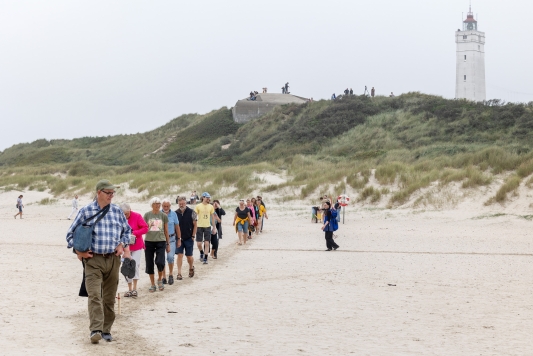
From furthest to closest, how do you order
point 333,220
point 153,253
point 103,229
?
point 333,220
point 153,253
point 103,229

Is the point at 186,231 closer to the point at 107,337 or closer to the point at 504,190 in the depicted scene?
the point at 107,337

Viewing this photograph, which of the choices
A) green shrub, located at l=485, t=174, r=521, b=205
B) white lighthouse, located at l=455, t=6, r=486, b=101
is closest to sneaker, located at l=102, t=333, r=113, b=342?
green shrub, located at l=485, t=174, r=521, b=205

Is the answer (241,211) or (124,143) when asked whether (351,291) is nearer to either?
(241,211)

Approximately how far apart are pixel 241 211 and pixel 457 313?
11.2 meters

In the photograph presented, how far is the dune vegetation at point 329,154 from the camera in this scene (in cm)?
3566

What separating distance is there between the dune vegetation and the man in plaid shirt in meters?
24.7

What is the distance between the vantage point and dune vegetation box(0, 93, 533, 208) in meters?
35.7

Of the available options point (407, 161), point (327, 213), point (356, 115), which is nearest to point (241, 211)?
point (327, 213)

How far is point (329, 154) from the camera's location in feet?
175

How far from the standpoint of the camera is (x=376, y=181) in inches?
1446

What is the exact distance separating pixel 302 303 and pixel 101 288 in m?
3.73

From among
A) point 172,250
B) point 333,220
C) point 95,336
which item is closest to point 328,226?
point 333,220

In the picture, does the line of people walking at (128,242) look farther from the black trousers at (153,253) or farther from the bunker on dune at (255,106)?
the bunker on dune at (255,106)

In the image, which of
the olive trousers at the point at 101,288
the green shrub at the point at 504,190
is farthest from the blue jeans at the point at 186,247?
the green shrub at the point at 504,190
